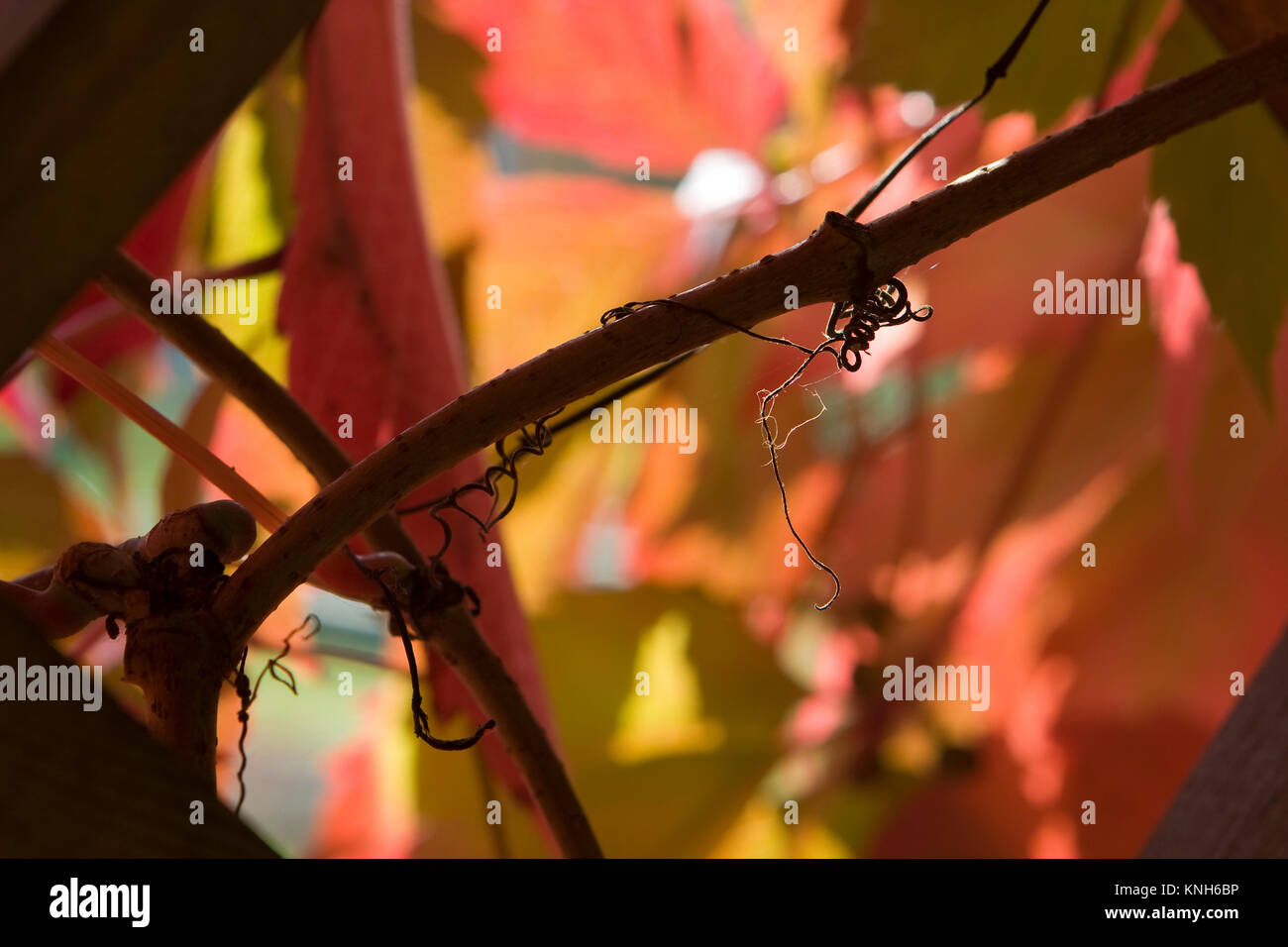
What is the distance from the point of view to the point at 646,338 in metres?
0.11

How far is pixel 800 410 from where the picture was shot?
494 millimetres

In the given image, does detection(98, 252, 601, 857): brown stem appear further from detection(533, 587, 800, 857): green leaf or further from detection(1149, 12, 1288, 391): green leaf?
detection(533, 587, 800, 857): green leaf

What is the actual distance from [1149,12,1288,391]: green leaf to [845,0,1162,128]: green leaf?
2 centimetres

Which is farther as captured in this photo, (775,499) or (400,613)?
(775,499)

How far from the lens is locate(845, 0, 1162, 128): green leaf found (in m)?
0.22

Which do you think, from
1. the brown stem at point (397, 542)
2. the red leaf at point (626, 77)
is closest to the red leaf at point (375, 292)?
the brown stem at point (397, 542)

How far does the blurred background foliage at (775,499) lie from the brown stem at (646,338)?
274 millimetres

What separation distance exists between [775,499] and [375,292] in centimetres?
34

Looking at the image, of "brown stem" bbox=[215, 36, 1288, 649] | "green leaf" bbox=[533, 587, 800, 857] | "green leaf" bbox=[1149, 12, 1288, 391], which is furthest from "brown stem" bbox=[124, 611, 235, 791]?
"green leaf" bbox=[533, 587, 800, 857]

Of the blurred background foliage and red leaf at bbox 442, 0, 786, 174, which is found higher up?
red leaf at bbox 442, 0, 786, 174

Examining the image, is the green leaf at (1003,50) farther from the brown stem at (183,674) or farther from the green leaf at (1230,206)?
the brown stem at (183,674)

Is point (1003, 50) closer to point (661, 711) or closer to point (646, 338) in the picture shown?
point (646, 338)

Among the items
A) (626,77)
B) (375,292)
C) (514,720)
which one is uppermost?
(626,77)

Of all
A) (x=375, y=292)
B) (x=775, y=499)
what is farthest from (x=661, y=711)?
(x=375, y=292)
